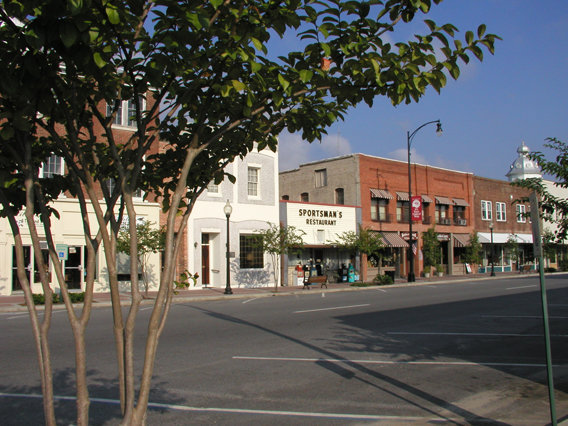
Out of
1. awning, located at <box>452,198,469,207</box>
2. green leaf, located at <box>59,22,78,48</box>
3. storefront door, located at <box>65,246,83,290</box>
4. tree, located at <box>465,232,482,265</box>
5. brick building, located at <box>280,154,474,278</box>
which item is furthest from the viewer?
awning, located at <box>452,198,469,207</box>

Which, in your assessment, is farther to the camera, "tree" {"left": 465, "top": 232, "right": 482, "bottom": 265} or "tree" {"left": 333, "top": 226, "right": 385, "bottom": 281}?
"tree" {"left": 465, "top": 232, "right": 482, "bottom": 265}

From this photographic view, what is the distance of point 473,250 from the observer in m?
48.2

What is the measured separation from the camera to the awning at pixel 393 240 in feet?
135

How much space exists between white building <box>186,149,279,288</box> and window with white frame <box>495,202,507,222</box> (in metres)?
A: 29.7

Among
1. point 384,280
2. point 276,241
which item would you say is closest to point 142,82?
point 276,241

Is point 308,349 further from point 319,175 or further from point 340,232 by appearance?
point 319,175

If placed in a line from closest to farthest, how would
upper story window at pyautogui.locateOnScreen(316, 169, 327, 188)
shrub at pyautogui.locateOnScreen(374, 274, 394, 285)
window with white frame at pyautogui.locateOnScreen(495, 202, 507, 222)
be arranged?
shrub at pyautogui.locateOnScreen(374, 274, 394, 285) → upper story window at pyautogui.locateOnScreen(316, 169, 327, 188) → window with white frame at pyautogui.locateOnScreen(495, 202, 507, 222)

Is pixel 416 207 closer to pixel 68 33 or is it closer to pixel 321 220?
pixel 321 220

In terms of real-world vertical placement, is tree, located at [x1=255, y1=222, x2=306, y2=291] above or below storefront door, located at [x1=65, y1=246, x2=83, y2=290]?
above

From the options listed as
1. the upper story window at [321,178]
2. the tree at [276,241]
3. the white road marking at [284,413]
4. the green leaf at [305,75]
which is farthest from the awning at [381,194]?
the green leaf at [305,75]

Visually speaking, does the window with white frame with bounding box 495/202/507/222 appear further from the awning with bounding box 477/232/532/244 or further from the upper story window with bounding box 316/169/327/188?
the upper story window with bounding box 316/169/327/188

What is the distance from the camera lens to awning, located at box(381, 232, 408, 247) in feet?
135

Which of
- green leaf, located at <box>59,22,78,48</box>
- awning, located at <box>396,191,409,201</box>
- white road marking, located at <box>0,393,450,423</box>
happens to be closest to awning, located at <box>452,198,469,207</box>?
awning, located at <box>396,191,409,201</box>

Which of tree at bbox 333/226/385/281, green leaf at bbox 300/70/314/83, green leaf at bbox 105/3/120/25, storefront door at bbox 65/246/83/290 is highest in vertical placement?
green leaf at bbox 105/3/120/25
